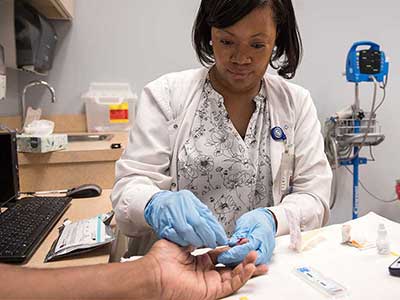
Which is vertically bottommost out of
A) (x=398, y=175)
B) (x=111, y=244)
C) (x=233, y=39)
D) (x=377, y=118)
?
(x=398, y=175)

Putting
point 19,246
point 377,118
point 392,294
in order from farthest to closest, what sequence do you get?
point 377,118, point 19,246, point 392,294

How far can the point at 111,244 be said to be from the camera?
928 millimetres

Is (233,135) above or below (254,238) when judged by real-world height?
above

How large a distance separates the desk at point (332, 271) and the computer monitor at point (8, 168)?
980 mm

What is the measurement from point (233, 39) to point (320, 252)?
536 millimetres

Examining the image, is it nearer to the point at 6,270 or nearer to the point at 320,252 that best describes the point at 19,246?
the point at 6,270

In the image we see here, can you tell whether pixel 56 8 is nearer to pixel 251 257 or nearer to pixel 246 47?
pixel 246 47

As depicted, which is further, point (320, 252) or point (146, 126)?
point (146, 126)

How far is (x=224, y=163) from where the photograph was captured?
1.04 m

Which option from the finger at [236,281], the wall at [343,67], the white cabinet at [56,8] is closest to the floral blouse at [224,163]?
the finger at [236,281]

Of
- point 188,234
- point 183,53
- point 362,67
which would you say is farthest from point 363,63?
point 188,234

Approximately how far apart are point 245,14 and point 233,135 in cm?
32

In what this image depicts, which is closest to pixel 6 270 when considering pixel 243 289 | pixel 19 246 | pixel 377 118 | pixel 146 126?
pixel 19 246

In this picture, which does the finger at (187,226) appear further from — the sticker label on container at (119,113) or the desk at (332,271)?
the sticker label on container at (119,113)
